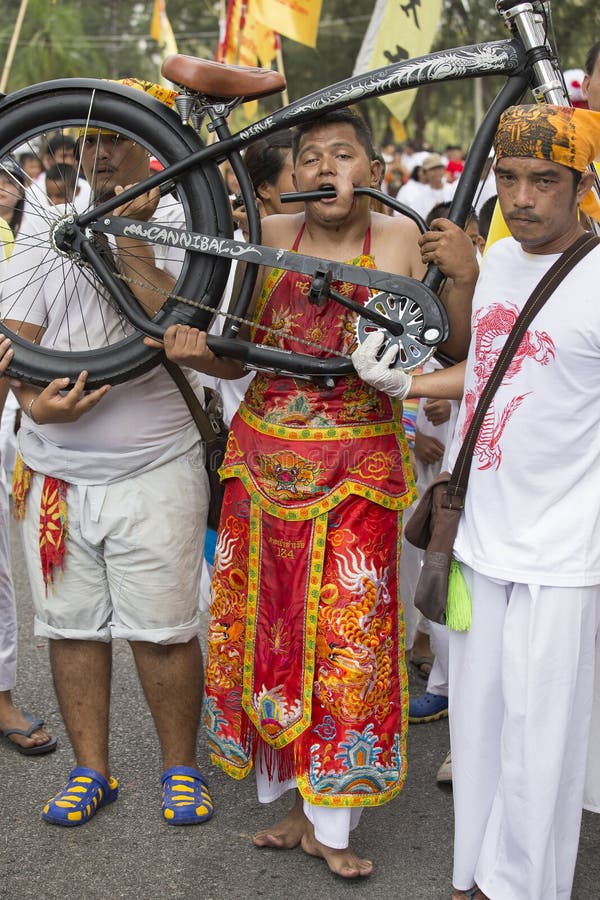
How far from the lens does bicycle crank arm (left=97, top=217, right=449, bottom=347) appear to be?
285cm

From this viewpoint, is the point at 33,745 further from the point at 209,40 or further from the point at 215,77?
the point at 209,40

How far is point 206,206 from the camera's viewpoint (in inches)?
121

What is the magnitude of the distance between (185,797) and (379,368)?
1436mm

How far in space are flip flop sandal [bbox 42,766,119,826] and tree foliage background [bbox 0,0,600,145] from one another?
66.4 feet

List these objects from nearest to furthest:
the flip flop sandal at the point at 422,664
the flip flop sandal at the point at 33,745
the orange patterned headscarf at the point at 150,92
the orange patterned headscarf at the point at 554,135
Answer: the orange patterned headscarf at the point at 554,135, the orange patterned headscarf at the point at 150,92, the flip flop sandal at the point at 33,745, the flip flop sandal at the point at 422,664

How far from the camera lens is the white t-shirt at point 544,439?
2559 millimetres

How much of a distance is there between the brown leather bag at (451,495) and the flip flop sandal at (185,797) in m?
1.03

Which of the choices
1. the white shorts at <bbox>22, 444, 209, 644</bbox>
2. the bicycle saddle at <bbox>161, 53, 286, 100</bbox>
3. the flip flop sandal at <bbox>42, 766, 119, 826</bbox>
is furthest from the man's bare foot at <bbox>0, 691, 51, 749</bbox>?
the bicycle saddle at <bbox>161, 53, 286, 100</bbox>

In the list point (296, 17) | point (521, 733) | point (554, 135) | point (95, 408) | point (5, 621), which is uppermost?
point (296, 17)

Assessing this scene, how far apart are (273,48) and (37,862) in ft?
26.2

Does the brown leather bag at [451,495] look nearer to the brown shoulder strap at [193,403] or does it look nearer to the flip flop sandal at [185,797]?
the brown shoulder strap at [193,403]

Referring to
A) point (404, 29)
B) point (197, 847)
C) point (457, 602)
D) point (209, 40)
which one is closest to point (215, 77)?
point (457, 602)

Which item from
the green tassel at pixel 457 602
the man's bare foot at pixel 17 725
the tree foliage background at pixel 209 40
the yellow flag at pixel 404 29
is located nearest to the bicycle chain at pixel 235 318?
the green tassel at pixel 457 602

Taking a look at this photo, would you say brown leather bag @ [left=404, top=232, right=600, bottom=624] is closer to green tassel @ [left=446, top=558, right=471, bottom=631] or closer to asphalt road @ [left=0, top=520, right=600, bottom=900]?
green tassel @ [left=446, top=558, right=471, bottom=631]
